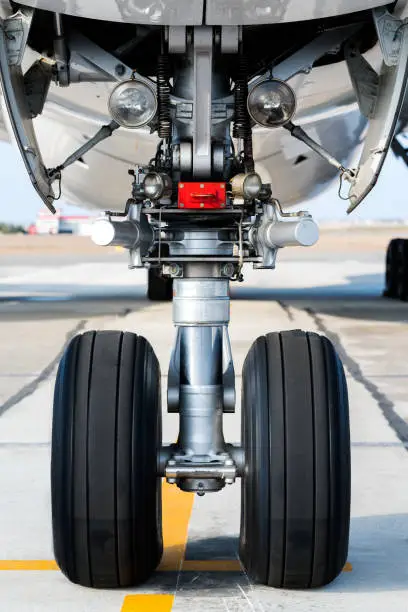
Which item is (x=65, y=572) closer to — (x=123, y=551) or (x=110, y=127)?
(x=123, y=551)

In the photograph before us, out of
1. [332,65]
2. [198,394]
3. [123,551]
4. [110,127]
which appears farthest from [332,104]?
[123,551]

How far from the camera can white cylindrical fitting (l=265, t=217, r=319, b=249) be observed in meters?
4.65

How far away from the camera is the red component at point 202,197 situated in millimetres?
4918

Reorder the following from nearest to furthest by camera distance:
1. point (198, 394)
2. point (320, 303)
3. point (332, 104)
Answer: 1. point (198, 394)
2. point (332, 104)
3. point (320, 303)

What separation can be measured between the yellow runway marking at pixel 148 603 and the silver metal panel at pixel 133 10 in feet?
6.85

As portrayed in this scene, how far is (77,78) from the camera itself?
529 cm

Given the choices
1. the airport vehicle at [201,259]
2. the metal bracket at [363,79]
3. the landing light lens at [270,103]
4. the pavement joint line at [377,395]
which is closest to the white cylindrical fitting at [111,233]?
the airport vehicle at [201,259]

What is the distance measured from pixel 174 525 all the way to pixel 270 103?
1.93m

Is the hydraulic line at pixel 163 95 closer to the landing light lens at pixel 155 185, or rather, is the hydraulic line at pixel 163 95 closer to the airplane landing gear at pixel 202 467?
the landing light lens at pixel 155 185

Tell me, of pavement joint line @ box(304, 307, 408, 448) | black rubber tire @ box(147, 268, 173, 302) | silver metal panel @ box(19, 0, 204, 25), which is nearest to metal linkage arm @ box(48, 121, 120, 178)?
silver metal panel @ box(19, 0, 204, 25)

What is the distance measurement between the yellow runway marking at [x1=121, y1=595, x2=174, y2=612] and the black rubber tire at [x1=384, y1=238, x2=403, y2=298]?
14917 mm

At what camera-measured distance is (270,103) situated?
4.89 m

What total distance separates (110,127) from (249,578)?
2.00 meters

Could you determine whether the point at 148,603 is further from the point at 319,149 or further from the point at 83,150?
the point at 319,149
